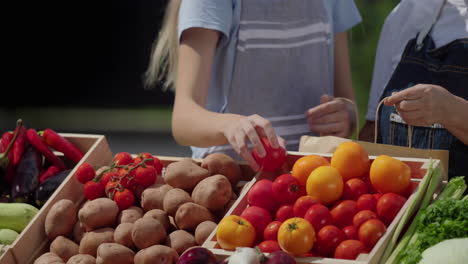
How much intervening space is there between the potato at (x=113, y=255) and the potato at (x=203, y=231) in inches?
8.5

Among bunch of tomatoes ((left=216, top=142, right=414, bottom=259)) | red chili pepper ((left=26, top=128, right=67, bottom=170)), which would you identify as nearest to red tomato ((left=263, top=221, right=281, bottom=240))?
bunch of tomatoes ((left=216, top=142, right=414, bottom=259))

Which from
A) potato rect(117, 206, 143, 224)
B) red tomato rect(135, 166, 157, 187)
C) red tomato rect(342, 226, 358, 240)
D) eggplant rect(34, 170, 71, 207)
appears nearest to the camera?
red tomato rect(342, 226, 358, 240)

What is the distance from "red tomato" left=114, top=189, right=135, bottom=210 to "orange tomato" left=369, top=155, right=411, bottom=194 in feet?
2.78

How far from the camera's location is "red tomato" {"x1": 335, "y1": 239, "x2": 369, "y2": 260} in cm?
187

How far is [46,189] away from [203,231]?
83 cm

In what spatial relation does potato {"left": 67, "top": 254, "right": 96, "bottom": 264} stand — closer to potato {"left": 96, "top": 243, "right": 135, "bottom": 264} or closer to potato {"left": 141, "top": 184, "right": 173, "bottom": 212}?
potato {"left": 96, "top": 243, "right": 135, "bottom": 264}

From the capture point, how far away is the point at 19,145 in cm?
295

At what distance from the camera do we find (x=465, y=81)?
2.68m

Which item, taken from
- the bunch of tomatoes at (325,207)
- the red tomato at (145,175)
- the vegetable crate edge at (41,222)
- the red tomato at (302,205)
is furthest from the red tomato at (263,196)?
the vegetable crate edge at (41,222)

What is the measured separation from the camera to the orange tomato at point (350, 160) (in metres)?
2.13

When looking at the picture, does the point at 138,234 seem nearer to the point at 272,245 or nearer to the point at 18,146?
the point at 272,245

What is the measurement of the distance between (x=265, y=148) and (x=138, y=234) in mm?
502

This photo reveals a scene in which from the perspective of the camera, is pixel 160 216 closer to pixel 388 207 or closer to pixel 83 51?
pixel 388 207

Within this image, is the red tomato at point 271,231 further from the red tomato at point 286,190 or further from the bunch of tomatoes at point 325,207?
the red tomato at point 286,190
